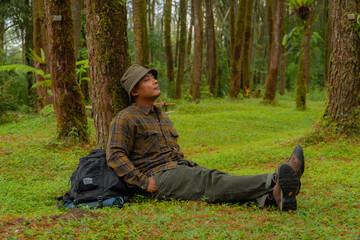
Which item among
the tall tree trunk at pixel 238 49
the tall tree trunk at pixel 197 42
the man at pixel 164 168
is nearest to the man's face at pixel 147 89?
the man at pixel 164 168

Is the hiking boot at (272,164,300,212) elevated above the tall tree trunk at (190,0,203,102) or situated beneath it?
situated beneath

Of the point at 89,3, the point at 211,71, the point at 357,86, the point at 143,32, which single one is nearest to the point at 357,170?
the point at 357,86

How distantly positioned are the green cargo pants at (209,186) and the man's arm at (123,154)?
0.21 meters

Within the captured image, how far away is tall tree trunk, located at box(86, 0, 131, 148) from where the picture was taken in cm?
464

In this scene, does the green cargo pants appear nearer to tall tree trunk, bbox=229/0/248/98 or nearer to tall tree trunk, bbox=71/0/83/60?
tall tree trunk, bbox=71/0/83/60

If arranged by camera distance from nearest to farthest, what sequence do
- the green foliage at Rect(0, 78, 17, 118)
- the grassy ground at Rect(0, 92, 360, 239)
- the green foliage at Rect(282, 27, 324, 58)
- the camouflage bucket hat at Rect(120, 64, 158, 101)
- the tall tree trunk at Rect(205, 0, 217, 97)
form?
the grassy ground at Rect(0, 92, 360, 239) < the camouflage bucket hat at Rect(120, 64, 158, 101) < the green foliage at Rect(0, 78, 17, 118) < the green foliage at Rect(282, 27, 324, 58) < the tall tree trunk at Rect(205, 0, 217, 97)

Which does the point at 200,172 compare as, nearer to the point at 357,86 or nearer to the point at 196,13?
the point at 357,86

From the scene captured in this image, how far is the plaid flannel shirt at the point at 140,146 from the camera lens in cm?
384

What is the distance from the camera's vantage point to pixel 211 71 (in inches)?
777

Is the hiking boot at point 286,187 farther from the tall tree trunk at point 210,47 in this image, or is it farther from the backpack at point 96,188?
the tall tree trunk at point 210,47

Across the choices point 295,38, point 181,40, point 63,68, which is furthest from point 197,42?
point 63,68

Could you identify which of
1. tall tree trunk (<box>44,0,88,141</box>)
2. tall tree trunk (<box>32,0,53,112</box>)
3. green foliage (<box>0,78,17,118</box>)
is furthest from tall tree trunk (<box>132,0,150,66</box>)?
green foliage (<box>0,78,17,118</box>)

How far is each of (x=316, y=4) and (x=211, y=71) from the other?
52.3ft

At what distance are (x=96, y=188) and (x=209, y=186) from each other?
1276 millimetres
